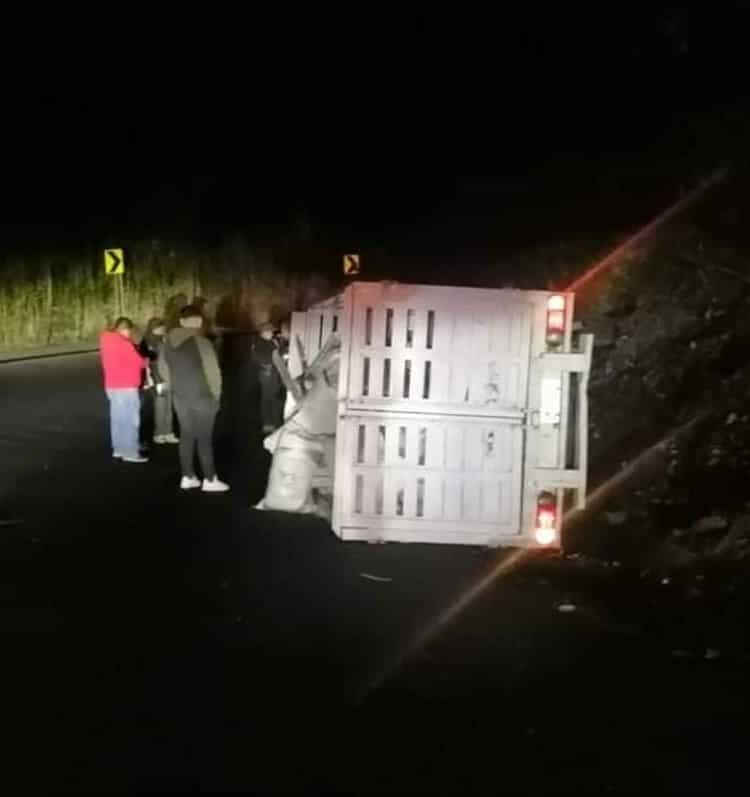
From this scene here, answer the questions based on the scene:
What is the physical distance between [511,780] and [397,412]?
6.51 metres

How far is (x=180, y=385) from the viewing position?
51.6 ft

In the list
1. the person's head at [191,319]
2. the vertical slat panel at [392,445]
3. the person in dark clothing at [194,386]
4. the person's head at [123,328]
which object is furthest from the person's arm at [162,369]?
the vertical slat panel at [392,445]

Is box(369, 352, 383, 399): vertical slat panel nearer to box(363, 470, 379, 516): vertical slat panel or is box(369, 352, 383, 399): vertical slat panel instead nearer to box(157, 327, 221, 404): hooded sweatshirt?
box(363, 470, 379, 516): vertical slat panel

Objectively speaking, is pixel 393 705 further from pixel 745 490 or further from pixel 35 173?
pixel 35 173

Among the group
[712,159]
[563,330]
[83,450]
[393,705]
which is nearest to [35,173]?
[712,159]

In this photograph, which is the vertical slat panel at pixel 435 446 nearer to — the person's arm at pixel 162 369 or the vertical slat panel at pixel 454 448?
the vertical slat panel at pixel 454 448

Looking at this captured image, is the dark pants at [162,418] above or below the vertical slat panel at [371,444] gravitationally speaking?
below

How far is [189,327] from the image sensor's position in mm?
15906

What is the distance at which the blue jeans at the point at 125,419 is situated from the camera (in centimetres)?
1816

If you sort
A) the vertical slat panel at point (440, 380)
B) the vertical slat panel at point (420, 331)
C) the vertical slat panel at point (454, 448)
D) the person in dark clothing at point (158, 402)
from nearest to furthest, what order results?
the vertical slat panel at point (420, 331)
the vertical slat panel at point (440, 380)
the vertical slat panel at point (454, 448)
the person in dark clothing at point (158, 402)

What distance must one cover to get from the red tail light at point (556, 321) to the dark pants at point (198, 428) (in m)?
3.93

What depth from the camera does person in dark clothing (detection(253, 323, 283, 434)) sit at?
20375 mm

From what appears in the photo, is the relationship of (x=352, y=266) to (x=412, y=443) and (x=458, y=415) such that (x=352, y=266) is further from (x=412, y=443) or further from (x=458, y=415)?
(x=458, y=415)

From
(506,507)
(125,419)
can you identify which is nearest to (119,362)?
(125,419)
